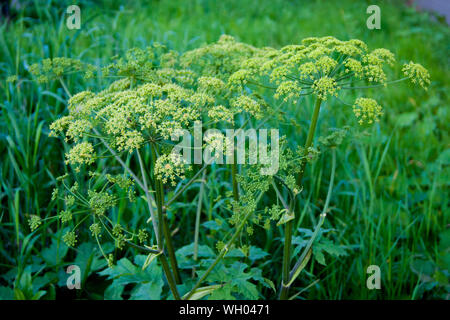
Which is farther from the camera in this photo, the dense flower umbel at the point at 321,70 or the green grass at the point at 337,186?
the green grass at the point at 337,186

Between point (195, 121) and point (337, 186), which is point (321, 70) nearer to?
point (195, 121)

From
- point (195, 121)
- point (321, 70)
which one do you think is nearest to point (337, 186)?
point (321, 70)

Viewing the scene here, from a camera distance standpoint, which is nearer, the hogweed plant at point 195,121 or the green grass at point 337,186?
the hogweed plant at point 195,121

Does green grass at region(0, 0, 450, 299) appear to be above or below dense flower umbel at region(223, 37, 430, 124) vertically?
below

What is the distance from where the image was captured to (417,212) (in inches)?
128

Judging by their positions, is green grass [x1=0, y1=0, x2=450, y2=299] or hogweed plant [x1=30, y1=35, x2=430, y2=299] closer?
hogweed plant [x1=30, y1=35, x2=430, y2=299]

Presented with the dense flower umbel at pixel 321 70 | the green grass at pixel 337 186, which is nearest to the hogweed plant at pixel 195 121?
the dense flower umbel at pixel 321 70

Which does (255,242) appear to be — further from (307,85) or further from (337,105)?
(337,105)

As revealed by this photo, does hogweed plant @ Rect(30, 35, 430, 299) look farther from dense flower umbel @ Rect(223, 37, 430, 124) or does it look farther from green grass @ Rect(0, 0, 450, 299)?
green grass @ Rect(0, 0, 450, 299)

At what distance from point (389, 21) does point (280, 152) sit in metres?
6.07

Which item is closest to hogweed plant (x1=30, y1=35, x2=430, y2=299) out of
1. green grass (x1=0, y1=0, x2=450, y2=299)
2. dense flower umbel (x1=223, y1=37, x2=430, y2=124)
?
dense flower umbel (x1=223, y1=37, x2=430, y2=124)

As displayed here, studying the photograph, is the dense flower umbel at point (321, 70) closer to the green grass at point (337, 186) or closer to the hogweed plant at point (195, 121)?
the hogweed plant at point (195, 121)

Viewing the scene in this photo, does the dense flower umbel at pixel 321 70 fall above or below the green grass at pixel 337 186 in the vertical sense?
above
